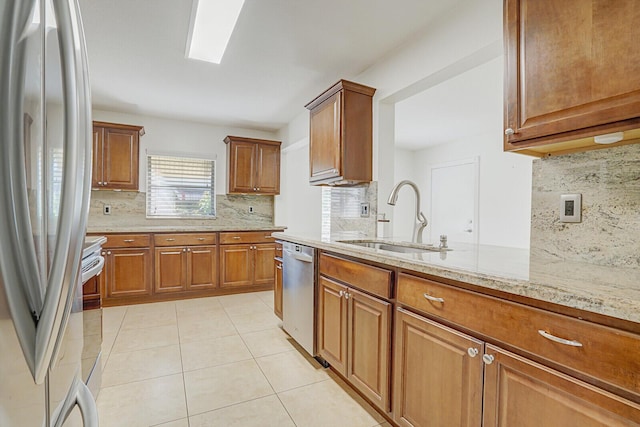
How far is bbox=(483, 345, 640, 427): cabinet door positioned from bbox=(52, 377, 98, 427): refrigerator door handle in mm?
1210

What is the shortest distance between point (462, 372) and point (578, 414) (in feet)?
1.24

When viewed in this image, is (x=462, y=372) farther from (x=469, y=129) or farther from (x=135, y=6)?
(x=469, y=129)

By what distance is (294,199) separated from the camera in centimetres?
482

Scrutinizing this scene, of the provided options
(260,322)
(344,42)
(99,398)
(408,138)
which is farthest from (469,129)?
(99,398)

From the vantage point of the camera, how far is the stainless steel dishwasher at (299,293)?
2.36 meters

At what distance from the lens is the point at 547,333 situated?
949 millimetres

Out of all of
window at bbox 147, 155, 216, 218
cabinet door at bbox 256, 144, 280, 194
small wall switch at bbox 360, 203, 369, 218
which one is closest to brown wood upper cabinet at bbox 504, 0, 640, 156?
small wall switch at bbox 360, 203, 369, 218

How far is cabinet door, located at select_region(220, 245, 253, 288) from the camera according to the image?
4.26 metres

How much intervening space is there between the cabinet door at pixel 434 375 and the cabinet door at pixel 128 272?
3.35 metres

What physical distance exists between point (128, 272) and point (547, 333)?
4.06m

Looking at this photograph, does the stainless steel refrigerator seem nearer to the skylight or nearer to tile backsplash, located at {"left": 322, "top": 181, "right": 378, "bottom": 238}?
the skylight

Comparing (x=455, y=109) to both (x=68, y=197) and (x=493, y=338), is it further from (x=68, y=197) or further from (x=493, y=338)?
(x=68, y=197)

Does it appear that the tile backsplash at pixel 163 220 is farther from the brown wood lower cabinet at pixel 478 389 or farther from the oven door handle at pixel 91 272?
the brown wood lower cabinet at pixel 478 389

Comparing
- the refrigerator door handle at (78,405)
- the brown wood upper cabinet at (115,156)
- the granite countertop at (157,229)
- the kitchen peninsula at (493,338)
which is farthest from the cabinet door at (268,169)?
the refrigerator door handle at (78,405)
